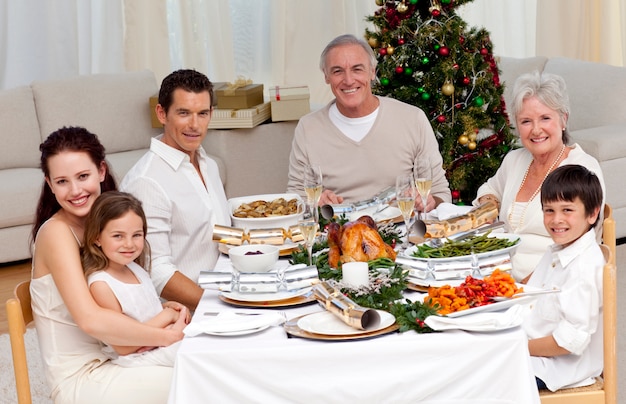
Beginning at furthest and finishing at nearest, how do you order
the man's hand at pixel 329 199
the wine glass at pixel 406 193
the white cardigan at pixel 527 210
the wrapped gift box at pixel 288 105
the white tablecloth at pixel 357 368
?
the wrapped gift box at pixel 288 105 → the man's hand at pixel 329 199 → the white cardigan at pixel 527 210 → the wine glass at pixel 406 193 → the white tablecloth at pixel 357 368

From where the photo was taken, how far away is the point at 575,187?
2195mm

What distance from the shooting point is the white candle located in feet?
6.95

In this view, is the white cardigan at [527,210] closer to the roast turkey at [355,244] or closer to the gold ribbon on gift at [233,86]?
the roast turkey at [355,244]

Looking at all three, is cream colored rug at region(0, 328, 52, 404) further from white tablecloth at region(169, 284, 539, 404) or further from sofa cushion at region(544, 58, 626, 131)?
sofa cushion at region(544, 58, 626, 131)

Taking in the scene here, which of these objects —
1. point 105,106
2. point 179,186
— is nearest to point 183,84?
point 179,186

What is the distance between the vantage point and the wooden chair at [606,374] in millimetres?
2047

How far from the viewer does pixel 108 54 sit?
6379mm

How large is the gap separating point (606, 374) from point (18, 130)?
4047 millimetres

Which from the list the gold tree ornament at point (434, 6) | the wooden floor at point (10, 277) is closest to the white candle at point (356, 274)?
the gold tree ornament at point (434, 6)

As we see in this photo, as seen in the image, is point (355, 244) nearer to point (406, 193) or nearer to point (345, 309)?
point (406, 193)

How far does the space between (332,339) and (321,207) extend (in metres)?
1.08

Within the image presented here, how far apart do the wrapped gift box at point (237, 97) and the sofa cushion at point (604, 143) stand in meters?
1.87

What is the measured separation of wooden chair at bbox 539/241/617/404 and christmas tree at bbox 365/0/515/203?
2.27m

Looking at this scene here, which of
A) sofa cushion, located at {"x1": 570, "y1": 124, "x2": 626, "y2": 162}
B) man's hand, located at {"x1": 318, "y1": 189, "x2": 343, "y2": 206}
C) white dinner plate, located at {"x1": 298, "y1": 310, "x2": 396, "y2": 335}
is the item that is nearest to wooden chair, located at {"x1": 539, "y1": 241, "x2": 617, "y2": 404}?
white dinner plate, located at {"x1": 298, "y1": 310, "x2": 396, "y2": 335}
